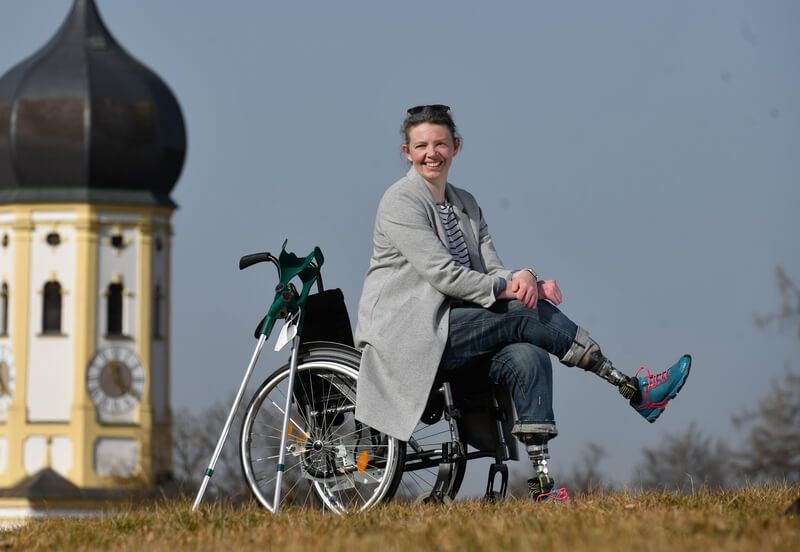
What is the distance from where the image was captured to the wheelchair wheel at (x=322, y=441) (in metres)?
8.04

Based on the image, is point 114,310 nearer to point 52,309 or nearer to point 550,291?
point 52,309

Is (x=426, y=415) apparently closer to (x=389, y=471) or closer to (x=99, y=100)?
(x=389, y=471)

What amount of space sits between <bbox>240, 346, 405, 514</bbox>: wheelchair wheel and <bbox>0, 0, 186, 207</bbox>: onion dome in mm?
82084

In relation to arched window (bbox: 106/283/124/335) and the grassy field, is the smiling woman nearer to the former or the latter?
the grassy field

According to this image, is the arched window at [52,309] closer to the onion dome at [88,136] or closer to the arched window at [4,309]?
the arched window at [4,309]

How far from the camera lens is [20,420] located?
91000 mm

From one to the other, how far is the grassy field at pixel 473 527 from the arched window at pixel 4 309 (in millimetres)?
84731

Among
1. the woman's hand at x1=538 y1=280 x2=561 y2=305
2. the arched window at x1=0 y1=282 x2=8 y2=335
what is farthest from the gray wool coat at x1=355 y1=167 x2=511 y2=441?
the arched window at x1=0 y1=282 x2=8 y2=335

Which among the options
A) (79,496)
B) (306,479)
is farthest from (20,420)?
(306,479)

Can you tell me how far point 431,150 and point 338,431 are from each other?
1038 mm

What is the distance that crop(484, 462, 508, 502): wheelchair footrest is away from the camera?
802 cm

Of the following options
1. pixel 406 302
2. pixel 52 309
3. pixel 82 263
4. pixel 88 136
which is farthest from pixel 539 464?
pixel 52 309

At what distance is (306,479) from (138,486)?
82.5 meters

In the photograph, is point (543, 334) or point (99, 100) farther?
point (99, 100)
